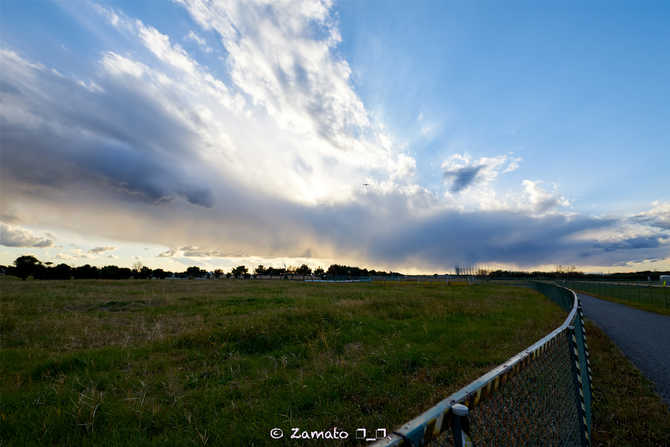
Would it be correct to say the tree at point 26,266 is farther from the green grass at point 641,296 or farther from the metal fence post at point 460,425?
the green grass at point 641,296

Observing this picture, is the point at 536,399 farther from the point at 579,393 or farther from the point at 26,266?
the point at 26,266

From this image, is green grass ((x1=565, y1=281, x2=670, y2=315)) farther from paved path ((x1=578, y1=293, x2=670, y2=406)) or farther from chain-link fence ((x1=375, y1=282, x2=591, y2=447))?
chain-link fence ((x1=375, y1=282, x2=591, y2=447))

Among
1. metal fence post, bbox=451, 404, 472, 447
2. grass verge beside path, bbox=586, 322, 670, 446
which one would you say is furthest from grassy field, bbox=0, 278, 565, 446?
metal fence post, bbox=451, 404, 472, 447

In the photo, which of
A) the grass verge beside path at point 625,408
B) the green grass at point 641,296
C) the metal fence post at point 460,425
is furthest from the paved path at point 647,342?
the metal fence post at point 460,425

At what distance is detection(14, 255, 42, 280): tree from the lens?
6517 cm

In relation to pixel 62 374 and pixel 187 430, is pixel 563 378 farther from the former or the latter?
pixel 62 374

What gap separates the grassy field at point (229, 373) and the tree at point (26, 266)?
7606cm

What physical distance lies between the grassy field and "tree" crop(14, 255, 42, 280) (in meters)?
76.1

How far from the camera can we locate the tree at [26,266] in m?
65.2

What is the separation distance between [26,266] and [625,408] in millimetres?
95154

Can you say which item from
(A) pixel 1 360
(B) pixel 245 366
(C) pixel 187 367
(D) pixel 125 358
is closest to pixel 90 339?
(A) pixel 1 360

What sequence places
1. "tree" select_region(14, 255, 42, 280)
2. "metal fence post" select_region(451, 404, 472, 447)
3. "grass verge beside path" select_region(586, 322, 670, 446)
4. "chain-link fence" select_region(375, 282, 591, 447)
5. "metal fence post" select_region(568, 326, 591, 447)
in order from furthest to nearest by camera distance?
"tree" select_region(14, 255, 42, 280) < "grass verge beside path" select_region(586, 322, 670, 446) < "metal fence post" select_region(568, 326, 591, 447) < "chain-link fence" select_region(375, 282, 591, 447) < "metal fence post" select_region(451, 404, 472, 447)

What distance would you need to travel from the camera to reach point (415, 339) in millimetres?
9789

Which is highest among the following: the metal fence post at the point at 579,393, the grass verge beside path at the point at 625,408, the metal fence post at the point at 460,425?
the metal fence post at the point at 460,425
